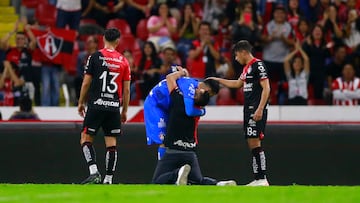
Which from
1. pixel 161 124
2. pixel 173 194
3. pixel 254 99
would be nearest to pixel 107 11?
pixel 161 124

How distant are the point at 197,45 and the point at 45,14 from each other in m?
4.00

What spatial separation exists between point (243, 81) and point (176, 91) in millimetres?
1210

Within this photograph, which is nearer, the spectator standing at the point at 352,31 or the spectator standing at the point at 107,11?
the spectator standing at the point at 352,31

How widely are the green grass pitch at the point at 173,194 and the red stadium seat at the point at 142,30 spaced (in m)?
10.7

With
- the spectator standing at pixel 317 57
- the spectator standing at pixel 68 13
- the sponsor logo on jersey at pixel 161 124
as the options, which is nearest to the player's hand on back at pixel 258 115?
the sponsor logo on jersey at pixel 161 124

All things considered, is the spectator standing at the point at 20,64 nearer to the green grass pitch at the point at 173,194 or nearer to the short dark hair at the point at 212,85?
the short dark hair at the point at 212,85

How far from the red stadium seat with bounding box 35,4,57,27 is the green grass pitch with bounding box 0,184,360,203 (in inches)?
444

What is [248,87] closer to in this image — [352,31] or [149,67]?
[149,67]

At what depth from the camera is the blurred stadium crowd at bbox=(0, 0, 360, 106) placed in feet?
69.9

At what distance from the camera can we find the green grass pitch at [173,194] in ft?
35.8

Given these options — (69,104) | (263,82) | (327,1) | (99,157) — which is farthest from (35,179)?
(327,1)

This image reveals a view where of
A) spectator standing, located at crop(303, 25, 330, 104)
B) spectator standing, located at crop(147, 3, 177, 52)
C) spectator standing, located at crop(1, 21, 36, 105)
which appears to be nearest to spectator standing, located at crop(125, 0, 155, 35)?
spectator standing, located at crop(147, 3, 177, 52)

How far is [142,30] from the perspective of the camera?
77.4ft

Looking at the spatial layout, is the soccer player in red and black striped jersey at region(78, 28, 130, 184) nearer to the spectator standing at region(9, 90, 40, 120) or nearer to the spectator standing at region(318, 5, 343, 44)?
the spectator standing at region(9, 90, 40, 120)
